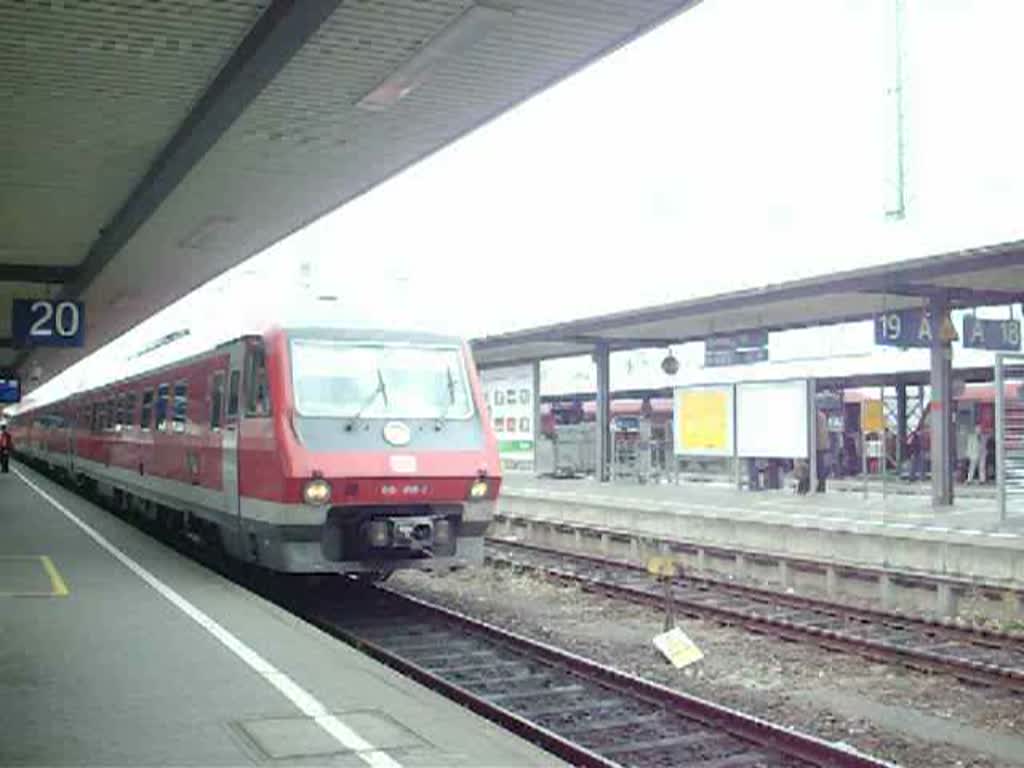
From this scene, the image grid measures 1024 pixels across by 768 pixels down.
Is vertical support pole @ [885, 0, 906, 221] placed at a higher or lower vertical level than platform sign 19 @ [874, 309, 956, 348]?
higher

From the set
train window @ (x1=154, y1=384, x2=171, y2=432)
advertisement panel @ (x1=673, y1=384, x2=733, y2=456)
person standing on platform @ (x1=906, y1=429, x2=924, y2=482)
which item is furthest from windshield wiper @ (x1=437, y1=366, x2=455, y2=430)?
person standing on platform @ (x1=906, y1=429, x2=924, y2=482)

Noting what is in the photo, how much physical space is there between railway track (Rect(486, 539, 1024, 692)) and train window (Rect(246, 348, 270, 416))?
4635 millimetres

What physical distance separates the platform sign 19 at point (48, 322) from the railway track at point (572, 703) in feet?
33.2

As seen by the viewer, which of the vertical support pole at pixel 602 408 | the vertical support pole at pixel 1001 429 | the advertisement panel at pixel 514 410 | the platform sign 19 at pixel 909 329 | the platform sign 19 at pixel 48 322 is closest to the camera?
the vertical support pole at pixel 1001 429

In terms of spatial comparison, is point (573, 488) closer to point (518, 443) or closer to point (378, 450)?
point (518, 443)

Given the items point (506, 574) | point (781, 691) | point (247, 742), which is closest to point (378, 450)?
point (781, 691)

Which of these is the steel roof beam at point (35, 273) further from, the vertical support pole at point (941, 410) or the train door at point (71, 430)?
the vertical support pole at point (941, 410)

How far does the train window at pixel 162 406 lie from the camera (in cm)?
1411

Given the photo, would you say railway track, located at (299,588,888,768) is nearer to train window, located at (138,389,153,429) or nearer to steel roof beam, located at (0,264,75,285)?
train window, located at (138,389,153,429)

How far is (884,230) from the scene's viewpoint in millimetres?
15430

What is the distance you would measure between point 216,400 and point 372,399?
7.65 feet

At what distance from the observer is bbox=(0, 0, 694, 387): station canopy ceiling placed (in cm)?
749

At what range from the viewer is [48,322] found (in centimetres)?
1839

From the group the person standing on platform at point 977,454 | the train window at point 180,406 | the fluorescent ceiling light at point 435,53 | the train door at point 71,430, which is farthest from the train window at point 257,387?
the person standing on platform at point 977,454
